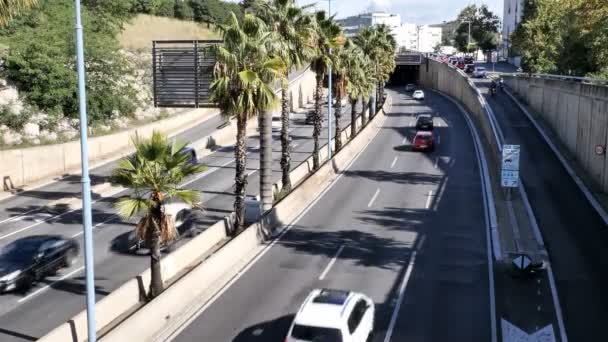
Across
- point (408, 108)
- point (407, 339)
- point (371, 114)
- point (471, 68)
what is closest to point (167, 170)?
point (407, 339)

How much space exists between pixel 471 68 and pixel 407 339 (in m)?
97.3

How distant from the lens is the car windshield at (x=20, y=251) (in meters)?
23.3

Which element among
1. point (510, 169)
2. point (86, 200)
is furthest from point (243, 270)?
point (510, 169)

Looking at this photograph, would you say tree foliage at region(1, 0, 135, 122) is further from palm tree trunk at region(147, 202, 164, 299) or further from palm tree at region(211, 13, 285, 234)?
palm tree trunk at region(147, 202, 164, 299)

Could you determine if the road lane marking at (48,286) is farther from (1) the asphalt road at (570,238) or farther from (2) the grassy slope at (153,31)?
(2) the grassy slope at (153,31)

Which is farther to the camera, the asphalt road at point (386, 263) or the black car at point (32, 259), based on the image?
the black car at point (32, 259)

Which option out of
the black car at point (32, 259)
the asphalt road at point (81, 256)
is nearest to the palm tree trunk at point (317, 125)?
the asphalt road at point (81, 256)

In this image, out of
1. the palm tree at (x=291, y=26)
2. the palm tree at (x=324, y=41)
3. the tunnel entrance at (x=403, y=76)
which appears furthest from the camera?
the tunnel entrance at (x=403, y=76)

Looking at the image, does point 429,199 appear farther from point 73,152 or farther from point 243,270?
point 73,152

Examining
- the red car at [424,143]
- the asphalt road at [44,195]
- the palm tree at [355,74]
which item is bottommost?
the asphalt road at [44,195]

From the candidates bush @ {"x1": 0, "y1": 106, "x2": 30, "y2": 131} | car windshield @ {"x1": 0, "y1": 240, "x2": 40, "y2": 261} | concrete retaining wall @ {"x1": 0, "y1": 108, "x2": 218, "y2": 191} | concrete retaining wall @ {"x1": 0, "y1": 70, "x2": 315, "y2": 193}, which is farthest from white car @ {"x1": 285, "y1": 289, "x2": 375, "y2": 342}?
bush @ {"x1": 0, "y1": 106, "x2": 30, "y2": 131}

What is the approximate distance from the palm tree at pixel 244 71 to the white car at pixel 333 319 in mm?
10896

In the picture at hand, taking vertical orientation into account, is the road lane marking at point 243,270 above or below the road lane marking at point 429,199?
below

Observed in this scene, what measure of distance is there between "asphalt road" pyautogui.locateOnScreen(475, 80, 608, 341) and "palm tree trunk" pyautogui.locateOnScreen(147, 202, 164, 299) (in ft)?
38.5
